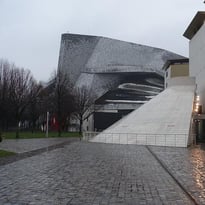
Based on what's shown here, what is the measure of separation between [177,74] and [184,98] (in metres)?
24.5

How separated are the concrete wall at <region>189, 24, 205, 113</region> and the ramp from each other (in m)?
1.72

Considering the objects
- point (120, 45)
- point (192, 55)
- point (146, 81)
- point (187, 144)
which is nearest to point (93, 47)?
point (120, 45)

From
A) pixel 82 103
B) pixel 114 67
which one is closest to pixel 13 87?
pixel 82 103

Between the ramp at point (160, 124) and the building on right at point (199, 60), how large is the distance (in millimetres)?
1983

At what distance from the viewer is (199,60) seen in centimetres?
4184

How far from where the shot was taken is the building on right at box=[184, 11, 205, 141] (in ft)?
131

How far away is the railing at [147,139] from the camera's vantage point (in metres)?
28.1

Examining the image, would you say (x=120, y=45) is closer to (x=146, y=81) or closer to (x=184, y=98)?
(x=146, y=81)

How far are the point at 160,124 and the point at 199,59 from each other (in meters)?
12.8

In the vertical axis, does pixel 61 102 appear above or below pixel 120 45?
below

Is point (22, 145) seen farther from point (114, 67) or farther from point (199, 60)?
point (114, 67)

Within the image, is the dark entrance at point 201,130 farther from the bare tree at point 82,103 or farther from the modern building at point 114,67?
the modern building at point 114,67

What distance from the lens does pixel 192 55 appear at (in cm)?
4581

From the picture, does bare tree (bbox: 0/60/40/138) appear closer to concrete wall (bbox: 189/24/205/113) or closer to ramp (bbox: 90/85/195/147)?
ramp (bbox: 90/85/195/147)
